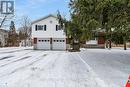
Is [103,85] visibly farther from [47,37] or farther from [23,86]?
[47,37]

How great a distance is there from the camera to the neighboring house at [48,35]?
61.5 meters

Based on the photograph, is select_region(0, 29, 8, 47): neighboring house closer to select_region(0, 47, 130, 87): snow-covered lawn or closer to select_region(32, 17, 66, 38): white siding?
select_region(32, 17, 66, 38): white siding

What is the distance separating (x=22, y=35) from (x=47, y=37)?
4310cm

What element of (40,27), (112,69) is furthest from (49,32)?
(112,69)

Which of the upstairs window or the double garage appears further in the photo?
the upstairs window

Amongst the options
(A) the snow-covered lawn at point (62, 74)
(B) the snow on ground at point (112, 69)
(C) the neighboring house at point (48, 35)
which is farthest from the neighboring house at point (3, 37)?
(A) the snow-covered lawn at point (62, 74)

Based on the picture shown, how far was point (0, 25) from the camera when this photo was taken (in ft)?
266

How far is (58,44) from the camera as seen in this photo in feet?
203

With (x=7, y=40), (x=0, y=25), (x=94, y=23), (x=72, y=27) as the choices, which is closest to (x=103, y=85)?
(x=94, y=23)

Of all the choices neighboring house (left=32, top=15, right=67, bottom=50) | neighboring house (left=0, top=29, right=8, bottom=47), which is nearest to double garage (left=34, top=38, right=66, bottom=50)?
neighboring house (left=32, top=15, right=67, bottom=50)

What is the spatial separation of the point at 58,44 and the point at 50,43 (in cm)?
167

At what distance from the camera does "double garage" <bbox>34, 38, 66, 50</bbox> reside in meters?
61.5

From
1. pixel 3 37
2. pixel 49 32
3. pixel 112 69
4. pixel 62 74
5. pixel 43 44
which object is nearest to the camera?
pixel 62 74

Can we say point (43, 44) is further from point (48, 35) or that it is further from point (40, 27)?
point (40, 27)
